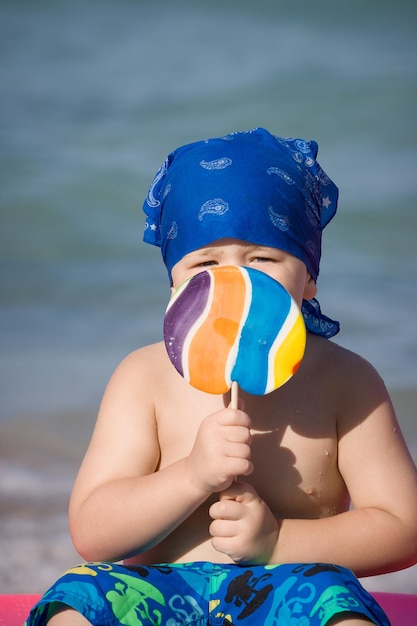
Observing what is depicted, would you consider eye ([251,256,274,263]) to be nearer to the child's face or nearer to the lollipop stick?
the child's face

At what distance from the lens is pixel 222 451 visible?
160 cm

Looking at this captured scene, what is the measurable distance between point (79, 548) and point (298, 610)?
43 cm

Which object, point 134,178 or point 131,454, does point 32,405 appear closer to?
point 131,454

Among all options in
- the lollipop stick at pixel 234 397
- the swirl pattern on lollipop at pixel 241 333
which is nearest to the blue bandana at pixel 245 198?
the swirl pattern on lollipop at pixel 241 333

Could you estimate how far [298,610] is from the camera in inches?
60.6

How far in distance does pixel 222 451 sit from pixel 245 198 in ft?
1.58

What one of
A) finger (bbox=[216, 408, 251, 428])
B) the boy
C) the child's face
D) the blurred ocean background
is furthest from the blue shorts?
the blurred ocean background

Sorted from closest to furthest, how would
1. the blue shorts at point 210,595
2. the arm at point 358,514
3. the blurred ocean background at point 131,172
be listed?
the blue shorts at point 210,595, the arm at point 358,514, the blurred ocean background at point 131,172

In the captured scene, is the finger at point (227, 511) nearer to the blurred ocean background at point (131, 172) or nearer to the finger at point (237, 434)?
the finger at point (237, 434)

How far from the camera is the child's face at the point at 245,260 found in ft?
6.08

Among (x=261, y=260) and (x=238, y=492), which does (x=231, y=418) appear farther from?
(x=261, y=260)

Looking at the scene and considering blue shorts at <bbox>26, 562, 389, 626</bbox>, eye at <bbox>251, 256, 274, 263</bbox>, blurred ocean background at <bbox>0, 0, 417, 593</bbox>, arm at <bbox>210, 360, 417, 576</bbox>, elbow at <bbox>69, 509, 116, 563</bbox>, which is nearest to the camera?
blue shorts at <bbox>26, 562, 389, 626</bbox>

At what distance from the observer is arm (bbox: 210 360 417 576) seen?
1.63m

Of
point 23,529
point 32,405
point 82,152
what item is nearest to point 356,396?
point 23,529
